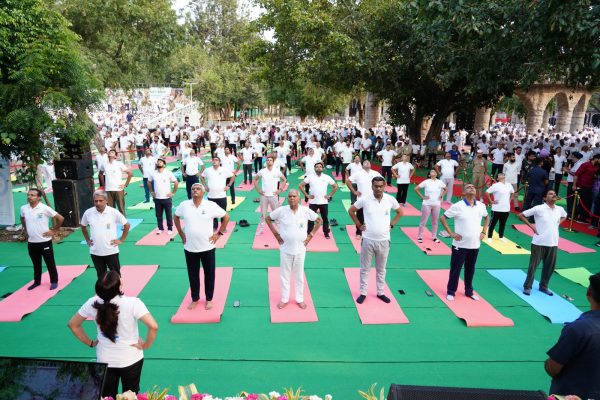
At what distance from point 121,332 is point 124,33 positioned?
52.7ft

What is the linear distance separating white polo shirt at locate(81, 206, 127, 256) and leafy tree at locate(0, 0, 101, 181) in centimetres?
299

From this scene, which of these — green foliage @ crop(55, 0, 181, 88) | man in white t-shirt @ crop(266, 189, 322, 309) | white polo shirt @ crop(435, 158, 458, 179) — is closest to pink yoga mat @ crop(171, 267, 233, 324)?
man in white t-shirt @ crop(266, 189, 322, 309)

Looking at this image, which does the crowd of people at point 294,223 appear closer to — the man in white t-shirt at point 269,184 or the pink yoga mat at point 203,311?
the man in white t-shirt at point 269,184

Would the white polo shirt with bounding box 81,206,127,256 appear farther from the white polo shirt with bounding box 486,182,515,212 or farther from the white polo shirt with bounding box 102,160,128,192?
the white polo shirt with bounding box 486,182,515,212

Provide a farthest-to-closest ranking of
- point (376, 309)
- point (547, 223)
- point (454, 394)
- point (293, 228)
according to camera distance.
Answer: point (547, 223)
point (376, 309)
point (293, 228)
point (454, 394)

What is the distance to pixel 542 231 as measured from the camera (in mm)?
6383

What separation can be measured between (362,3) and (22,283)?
15638 mm

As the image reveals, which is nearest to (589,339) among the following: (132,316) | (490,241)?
(132,316)

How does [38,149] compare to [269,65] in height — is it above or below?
below

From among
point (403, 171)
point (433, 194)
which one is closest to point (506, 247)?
point (433, 194)

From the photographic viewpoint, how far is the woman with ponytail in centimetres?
323

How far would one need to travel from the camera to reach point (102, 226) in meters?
5.90

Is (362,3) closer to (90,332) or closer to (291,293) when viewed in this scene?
(291,293)

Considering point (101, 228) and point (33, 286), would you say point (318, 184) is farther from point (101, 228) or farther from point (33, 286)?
point (33, 286)
